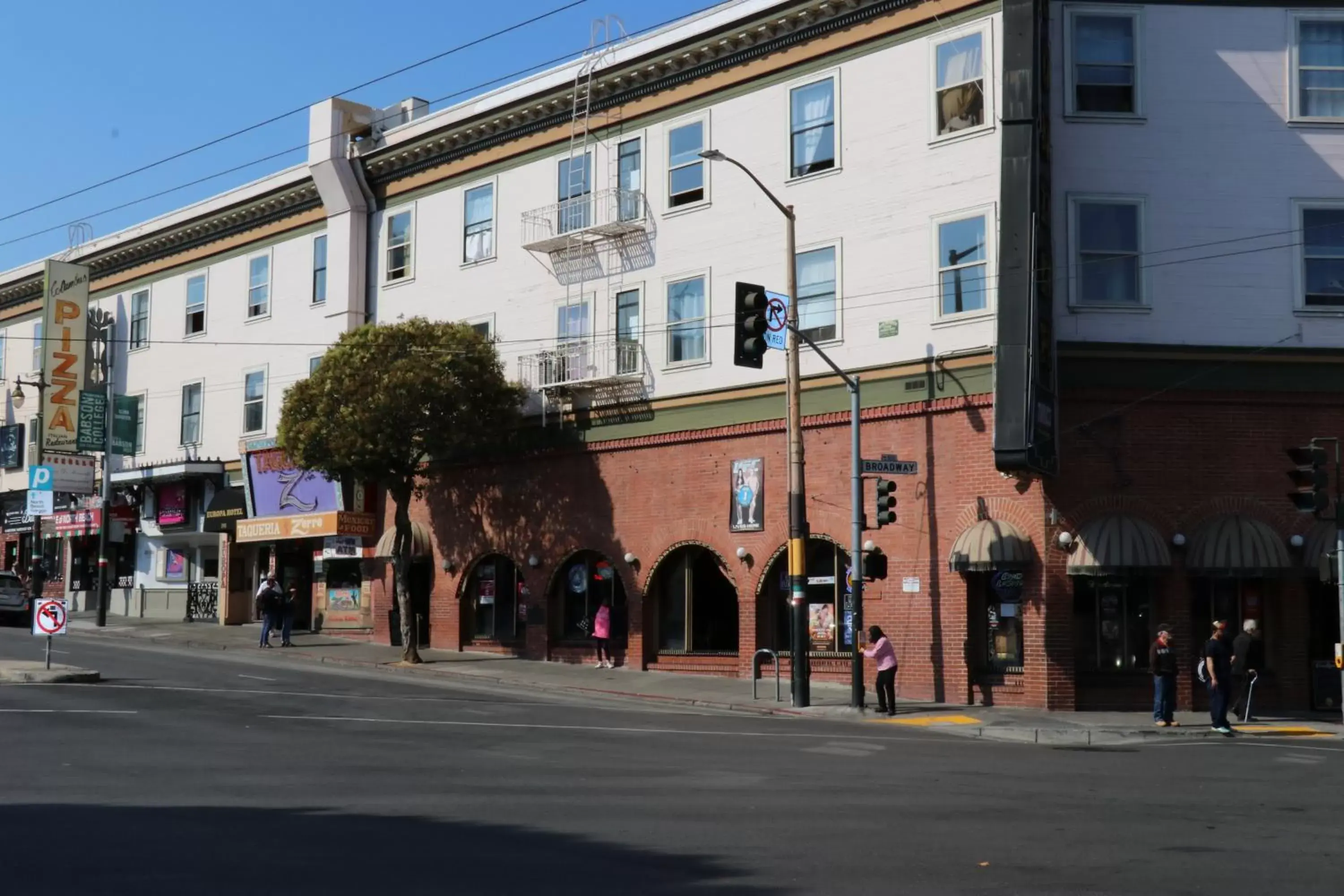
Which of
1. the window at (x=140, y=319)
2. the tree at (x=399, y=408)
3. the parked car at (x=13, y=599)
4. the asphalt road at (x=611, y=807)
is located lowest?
the asphalt road at (x=611, y=807)

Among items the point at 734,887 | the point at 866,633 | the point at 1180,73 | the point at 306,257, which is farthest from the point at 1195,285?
the point at 306,257

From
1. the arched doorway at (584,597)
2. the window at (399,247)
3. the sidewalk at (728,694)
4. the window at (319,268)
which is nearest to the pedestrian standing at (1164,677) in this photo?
the sidewalk at (728,694)

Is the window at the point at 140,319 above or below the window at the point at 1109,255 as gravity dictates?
above

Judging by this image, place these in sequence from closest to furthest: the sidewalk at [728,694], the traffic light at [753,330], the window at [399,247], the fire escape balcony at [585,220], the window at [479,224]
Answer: the traffic light at [753,330] → the sidewalk at [728,694] → the fire escape balcony at [585,220] → the window at [479,224] → the window at [399,247]

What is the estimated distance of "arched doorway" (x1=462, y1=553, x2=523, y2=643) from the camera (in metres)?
35.7

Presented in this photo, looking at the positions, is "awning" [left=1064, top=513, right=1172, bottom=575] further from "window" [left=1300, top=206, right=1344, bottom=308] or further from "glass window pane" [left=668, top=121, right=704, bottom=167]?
"glass window pane" [left=668, top=121, right=704, bottom=167]

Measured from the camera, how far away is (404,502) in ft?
110

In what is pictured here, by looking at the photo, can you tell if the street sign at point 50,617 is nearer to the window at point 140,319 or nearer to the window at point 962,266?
the window at point 962,266

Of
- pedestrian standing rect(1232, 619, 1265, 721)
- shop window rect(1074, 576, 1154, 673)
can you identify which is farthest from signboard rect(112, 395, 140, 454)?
pedestrian standing rect(1232, 619, 1265, 721)

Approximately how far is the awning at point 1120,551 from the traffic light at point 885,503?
11.3ft

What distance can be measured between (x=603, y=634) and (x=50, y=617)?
1143 cm

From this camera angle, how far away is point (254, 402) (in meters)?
43.2

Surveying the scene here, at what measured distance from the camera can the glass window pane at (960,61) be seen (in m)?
27.5

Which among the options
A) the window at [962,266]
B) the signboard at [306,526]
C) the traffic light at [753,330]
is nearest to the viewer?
the traffic light at [753,330]
